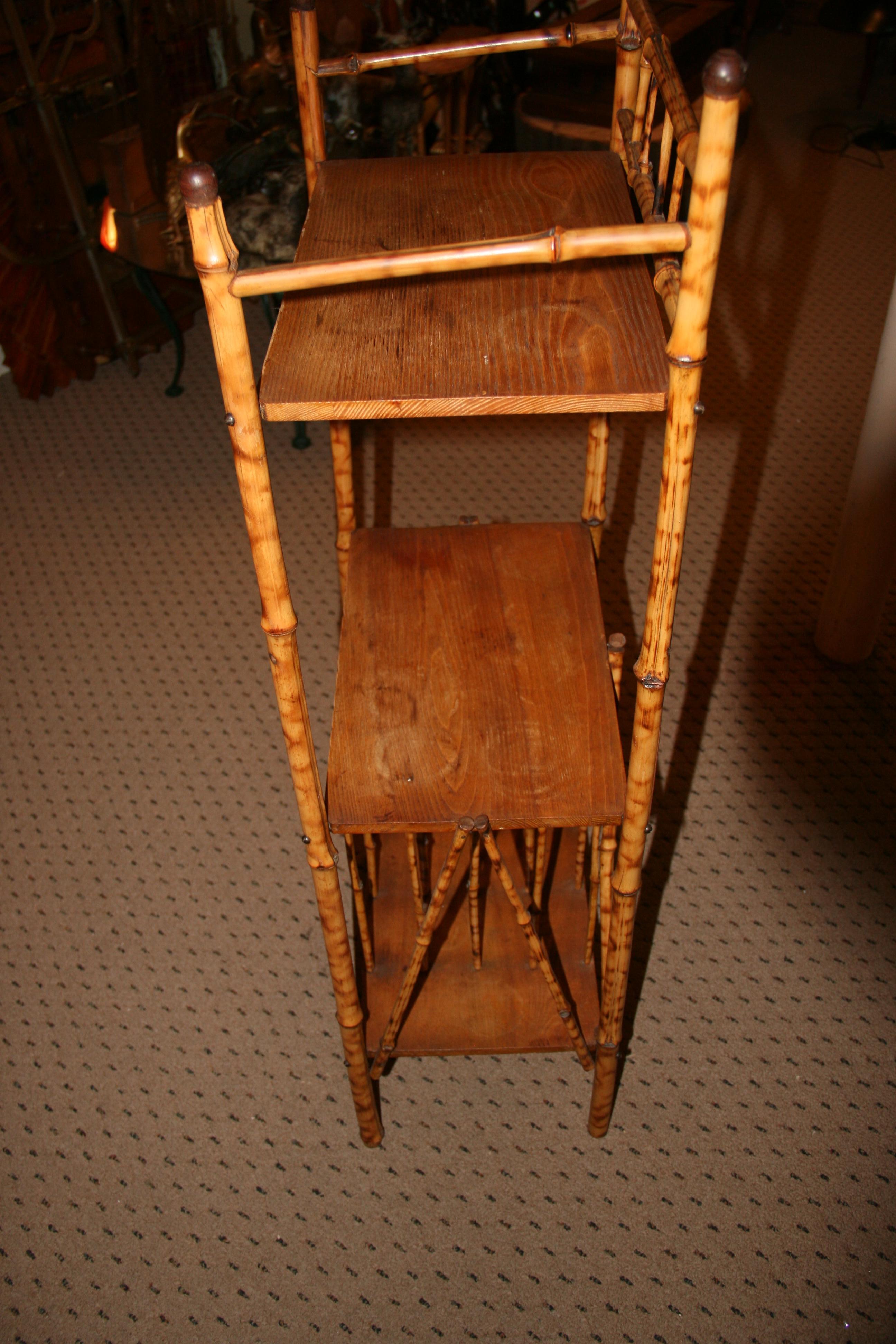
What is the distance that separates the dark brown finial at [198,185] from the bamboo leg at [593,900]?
83 centimetres

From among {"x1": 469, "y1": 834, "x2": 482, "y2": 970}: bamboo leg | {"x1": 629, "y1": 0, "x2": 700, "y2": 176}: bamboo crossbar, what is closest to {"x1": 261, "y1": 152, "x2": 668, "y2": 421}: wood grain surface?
{"x1": 629, "y1": 0, "x2": 700, "y2": 176}: bamboo crossbar

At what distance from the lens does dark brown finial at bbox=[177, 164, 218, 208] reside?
603mm

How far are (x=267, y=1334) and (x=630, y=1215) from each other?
16.7 inches

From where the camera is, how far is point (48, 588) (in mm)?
1994

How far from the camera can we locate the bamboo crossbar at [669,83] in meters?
0.69

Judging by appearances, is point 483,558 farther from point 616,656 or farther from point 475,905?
point 475,905

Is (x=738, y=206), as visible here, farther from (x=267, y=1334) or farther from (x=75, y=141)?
(x=267, y=1334)

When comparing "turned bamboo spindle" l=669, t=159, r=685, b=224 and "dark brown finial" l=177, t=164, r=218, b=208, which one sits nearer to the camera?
"dark brown finial" l=177, t=164, r=218, b=208

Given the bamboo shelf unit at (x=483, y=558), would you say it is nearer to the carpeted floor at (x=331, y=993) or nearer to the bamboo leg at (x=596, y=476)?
the bamboo leg at (x=596, y=476)

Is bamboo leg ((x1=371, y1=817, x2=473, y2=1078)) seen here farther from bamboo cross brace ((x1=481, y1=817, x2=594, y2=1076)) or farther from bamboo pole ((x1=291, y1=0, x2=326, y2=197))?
bamboo pole ((x1=291, y1=0, x2=326, y2=197))

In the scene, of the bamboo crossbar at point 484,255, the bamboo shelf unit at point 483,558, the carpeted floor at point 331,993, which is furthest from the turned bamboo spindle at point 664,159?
the carpeted floor at point 331,993

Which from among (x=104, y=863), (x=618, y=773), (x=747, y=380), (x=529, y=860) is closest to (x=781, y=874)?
(x=529, y=860)

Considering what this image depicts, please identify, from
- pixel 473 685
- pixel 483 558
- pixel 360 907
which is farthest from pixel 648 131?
pixel 360 907

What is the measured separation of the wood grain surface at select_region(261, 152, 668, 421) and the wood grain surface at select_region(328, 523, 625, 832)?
340 millimetres
